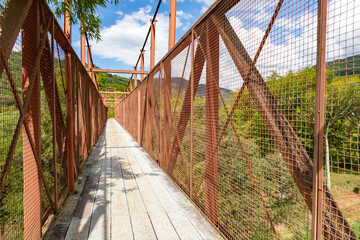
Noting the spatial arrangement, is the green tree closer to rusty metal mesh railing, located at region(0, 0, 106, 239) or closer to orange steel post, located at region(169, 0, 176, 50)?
rusty metal mesh railing, located at region(0, 0, 106, 239)

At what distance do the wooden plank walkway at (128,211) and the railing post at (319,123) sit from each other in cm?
112

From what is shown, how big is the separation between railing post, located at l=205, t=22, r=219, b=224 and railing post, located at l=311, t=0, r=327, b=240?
40.6 inches

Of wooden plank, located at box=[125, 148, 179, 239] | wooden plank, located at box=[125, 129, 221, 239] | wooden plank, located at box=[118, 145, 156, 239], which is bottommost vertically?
wooden plank, located at box=[125, 129, 221, 239]

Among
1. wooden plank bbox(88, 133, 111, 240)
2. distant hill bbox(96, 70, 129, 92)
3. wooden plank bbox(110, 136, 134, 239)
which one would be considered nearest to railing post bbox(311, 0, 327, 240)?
wooden plank bbox(110, 136, 134, 239)

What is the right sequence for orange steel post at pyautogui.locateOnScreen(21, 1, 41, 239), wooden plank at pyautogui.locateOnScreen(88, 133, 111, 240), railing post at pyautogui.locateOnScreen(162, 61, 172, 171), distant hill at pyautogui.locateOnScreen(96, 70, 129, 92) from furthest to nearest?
distant hill at pyautogui.locateOnScreen(96, 70, 129, 92)
railing post at pyautogui.locateOnScreen(162, 61, 172, 171)
wooden plank at pyautogui.locateOnScreen(88, 133, 111, 240)
orange steel post at pyautogui.locateOnScreen(21, 1, 41, 239)

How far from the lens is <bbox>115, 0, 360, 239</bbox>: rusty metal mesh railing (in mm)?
931

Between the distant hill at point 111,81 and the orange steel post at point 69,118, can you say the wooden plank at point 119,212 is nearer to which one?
the orange steel post at point 69,118

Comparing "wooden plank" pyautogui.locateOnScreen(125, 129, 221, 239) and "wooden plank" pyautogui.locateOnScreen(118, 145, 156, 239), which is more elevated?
"wooden plank" pyautogui.locateOnScreen(118, 145, 156, 239)

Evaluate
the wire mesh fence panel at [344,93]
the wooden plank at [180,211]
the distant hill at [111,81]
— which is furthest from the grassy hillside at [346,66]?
the distant hill at [111,81]

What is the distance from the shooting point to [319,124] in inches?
39.6

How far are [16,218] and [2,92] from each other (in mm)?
1102

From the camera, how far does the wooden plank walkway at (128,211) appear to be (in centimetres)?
195

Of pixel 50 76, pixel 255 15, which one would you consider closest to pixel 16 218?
pixel 50 76

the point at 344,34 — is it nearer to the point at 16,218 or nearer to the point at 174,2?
the point at 16,218
